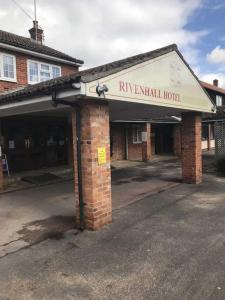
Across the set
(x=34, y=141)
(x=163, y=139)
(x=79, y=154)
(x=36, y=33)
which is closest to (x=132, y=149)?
(x=163, y=139)

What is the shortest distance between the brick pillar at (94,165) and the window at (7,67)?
7566mm

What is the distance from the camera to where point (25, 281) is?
3738 millimetres

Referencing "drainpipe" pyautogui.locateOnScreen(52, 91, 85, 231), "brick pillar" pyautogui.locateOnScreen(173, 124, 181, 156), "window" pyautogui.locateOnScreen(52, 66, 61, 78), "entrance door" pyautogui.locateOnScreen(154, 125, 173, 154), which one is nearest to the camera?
"drainpipe" pyautogui.locateOnScreen(52, 91, 85, 231)

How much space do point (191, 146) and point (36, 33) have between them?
12.7 meters

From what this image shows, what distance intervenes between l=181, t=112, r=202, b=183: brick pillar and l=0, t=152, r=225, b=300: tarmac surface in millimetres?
3375

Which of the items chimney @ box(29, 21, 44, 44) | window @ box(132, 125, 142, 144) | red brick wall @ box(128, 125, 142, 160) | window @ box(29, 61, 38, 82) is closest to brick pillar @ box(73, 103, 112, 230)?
window @ box(29, 61, 38, 82)

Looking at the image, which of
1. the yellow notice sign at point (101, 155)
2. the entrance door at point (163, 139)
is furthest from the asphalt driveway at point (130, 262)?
the entrance door at point (163, 139)

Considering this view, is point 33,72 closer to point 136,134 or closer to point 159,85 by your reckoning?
point 159,85

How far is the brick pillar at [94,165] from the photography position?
5.36m

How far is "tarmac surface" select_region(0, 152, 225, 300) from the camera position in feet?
11.4

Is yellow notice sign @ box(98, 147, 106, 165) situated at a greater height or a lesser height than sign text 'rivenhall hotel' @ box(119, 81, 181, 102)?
lesser

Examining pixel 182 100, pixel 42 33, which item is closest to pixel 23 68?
pixel 42 33

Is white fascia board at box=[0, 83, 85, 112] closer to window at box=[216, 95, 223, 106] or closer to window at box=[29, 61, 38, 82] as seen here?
window at box=[29, 61, 38, 82]

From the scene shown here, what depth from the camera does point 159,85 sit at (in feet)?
22.7
